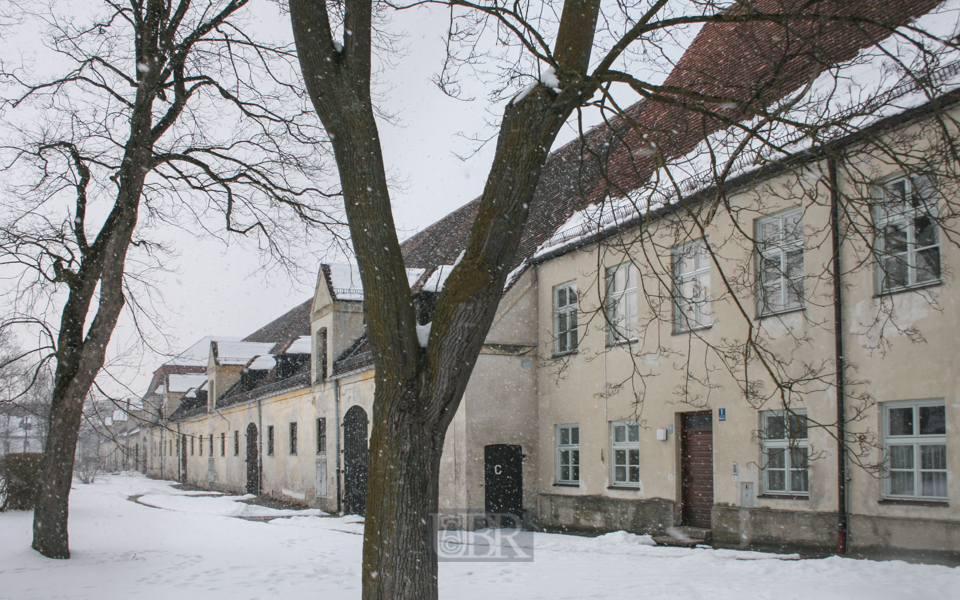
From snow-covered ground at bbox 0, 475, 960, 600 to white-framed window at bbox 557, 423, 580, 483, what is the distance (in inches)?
77.6

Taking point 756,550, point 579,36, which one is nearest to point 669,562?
point 756,550

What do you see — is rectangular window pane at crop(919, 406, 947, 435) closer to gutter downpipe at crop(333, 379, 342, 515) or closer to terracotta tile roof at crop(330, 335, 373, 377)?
terracotta tile roof at crop(330, 335, 373, 377)

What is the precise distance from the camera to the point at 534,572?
34.7ft

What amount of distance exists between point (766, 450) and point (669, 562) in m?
2.64

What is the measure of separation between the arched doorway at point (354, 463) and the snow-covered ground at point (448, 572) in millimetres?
5740

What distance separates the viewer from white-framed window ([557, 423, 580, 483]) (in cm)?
1739

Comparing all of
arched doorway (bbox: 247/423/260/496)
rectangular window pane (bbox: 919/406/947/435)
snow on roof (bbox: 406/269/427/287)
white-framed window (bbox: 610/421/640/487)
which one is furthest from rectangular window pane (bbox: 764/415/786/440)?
arched doorway (bbox: 247/423/260/496)

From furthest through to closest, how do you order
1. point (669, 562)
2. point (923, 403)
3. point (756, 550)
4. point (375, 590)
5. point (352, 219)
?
point (756, 550) < point (669, 562) < point (923, 403) < point (352, 219) < point (375, 590)

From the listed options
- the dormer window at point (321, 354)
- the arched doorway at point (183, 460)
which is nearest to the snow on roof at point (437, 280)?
the dormer window at point (321, 354)

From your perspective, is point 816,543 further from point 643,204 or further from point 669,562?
point 643,204

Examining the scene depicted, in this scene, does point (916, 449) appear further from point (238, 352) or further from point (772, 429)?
point (238, 352)

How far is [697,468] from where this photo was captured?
559 inches

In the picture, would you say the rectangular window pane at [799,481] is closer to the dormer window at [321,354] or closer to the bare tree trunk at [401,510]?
the bare tree trunk at [401,510]

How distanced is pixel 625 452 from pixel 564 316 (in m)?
3.49
